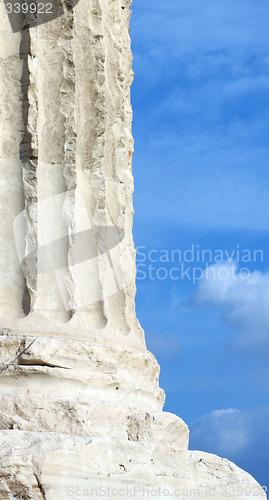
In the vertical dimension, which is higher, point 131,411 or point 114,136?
point 114,136

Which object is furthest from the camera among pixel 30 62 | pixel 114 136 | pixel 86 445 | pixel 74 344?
pixel 114 136

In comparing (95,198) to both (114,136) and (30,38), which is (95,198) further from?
(30,38)

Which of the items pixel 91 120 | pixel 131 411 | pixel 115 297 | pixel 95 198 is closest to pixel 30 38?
pixel 91 120

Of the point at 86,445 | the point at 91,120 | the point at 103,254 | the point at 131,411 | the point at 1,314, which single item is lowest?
the point at 86,445

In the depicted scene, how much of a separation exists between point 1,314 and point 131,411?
1549 millimetres

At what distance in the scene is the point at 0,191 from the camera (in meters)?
9.48

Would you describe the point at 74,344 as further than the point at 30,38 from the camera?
No

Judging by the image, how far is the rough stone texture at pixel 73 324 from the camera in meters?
8.42

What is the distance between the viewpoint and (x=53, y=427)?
8.66 meters

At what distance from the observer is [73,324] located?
30.3 ft

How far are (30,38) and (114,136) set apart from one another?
4.96 ft

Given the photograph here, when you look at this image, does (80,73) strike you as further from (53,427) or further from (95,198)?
(53,427)

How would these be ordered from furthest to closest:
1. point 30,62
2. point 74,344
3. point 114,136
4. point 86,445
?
point 114,136 → point 30,62 → point 74,344 → point 86,445

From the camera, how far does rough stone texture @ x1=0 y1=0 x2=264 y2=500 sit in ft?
27.6
